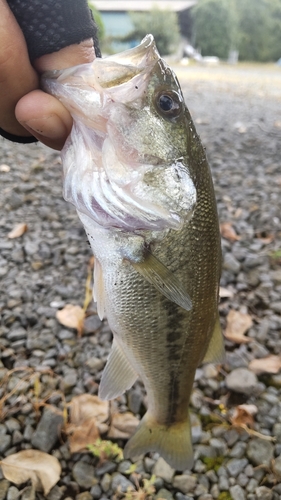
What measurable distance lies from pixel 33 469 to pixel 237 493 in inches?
35.8

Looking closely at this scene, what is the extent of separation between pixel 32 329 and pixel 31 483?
3.19 feet

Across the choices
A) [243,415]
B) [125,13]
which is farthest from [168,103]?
[125,13]

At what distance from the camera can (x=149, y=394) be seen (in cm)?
184

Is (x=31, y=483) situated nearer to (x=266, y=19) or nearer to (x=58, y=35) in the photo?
(x=58, y=35)

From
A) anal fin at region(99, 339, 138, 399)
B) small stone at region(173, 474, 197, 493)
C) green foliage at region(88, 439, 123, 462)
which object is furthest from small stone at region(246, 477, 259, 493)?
anal fin at region(99, 339, 138, 399)

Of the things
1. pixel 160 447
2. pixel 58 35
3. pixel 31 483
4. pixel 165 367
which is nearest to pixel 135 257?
pixel 165 367

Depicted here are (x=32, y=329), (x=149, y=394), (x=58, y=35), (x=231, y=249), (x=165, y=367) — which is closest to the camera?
(x=58, y=35)

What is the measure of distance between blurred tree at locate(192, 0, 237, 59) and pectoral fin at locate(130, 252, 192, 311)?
1475 inches

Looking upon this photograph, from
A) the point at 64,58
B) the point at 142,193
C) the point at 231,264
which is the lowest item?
the point at 231,264

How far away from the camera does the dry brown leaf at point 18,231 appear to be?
3.69 meters

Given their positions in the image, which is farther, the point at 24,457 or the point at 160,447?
the point at 24,457

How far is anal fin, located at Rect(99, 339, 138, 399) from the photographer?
5.72 ft

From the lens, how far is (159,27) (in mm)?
31734

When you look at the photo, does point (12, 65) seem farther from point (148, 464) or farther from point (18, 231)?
point (18, 231)
